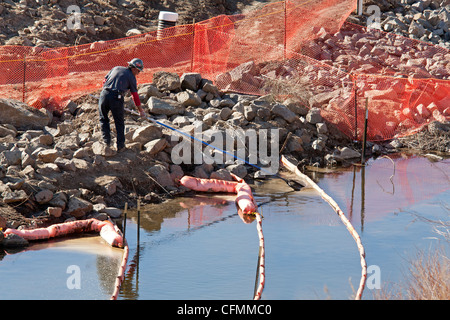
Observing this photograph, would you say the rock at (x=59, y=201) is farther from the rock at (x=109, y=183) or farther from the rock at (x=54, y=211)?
the rock at (x=109, y=183)

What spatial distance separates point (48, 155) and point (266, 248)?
4.64 m

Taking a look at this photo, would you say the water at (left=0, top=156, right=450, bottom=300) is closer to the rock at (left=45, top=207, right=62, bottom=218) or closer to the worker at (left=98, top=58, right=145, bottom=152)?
the rock at (left=45, top=207, right=62, bottom=218)

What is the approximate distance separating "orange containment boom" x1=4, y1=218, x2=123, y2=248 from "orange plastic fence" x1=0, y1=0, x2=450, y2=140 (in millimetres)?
→ 5116

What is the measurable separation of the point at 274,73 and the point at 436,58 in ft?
21.3

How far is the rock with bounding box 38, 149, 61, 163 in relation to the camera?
12.2 m

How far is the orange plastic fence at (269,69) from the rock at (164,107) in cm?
169

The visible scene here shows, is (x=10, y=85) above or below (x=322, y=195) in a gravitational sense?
above

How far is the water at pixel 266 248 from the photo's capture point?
344 inches

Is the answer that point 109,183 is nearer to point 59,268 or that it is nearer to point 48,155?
point 48,155

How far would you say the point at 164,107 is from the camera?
14.9 m
